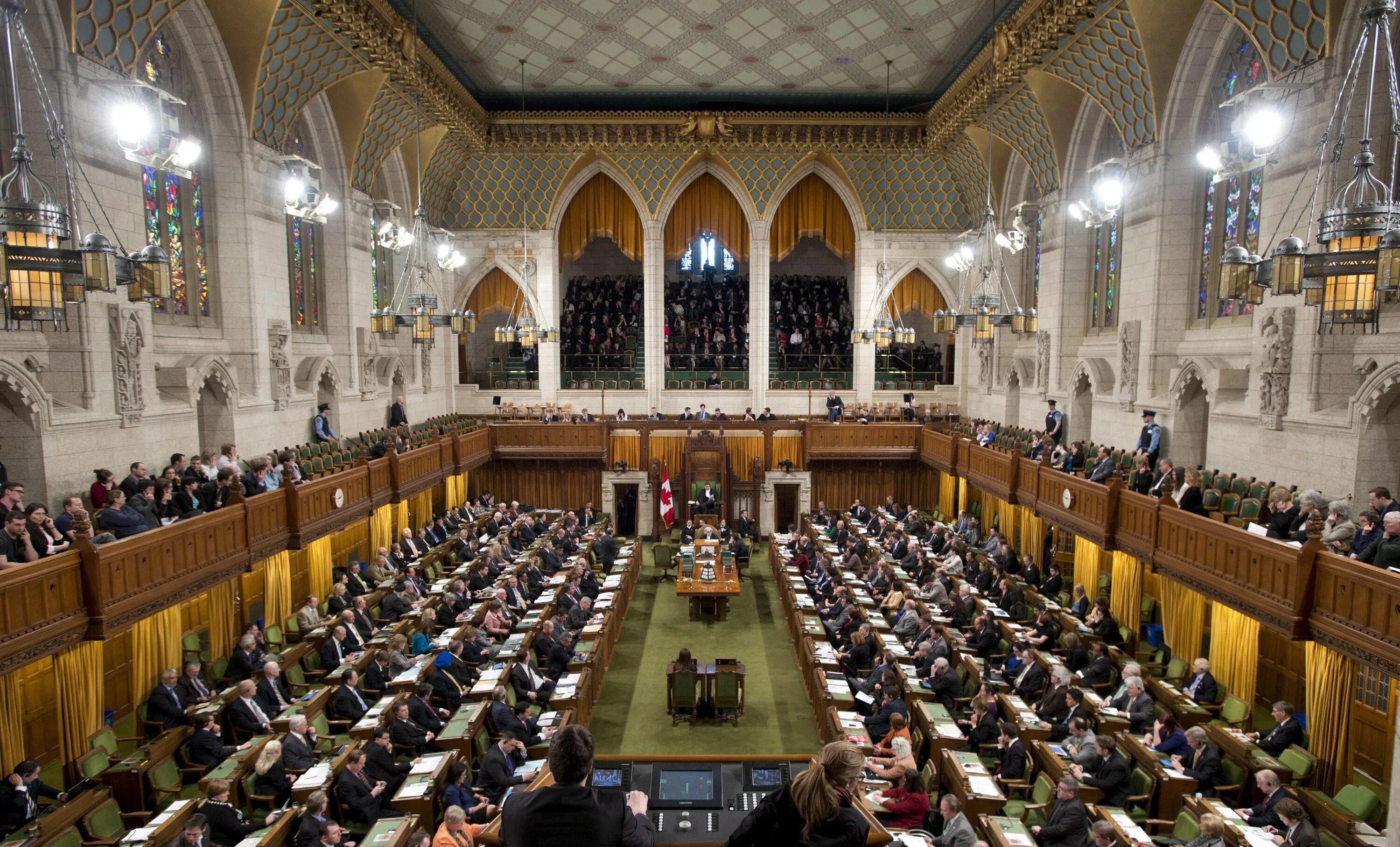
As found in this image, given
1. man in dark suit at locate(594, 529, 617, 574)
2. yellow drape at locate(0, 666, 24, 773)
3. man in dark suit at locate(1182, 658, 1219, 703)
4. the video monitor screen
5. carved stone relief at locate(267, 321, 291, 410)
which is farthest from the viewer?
man in dark suit at locate(594, 529, 617, 574)

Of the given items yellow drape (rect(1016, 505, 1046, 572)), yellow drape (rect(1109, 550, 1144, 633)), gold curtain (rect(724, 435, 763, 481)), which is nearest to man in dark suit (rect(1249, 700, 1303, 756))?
yellow drape (rect(1109, 550, 1144, 633))

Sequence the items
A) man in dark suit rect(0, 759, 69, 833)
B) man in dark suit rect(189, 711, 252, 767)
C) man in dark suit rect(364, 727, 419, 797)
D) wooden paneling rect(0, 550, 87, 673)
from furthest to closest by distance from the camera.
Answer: man in dark suit rect(189, 711, 252, 767) → man in dark suit rect(364, 727, 419, 797) → wooden paneling rect(0, 550, 87, 673) → man in dark suit rect(0, 759, 69, 833)

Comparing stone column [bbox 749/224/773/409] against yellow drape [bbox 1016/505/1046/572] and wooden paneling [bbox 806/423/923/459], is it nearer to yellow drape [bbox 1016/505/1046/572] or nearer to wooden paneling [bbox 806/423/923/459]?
wooden paneling [bbox 806/423/923/459]

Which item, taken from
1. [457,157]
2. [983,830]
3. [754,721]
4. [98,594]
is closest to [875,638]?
[754,721]

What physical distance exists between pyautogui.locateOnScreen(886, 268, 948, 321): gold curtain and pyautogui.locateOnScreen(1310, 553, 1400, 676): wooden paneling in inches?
719

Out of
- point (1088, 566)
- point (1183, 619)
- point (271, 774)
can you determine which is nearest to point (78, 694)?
point (271, 774)

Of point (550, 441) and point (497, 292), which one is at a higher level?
point (497, 292)

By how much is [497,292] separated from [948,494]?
1474 cm

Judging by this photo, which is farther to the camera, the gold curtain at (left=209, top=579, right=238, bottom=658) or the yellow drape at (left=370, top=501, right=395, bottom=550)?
the yellow drape at (left=370, top=501, right=395, bottom=550)

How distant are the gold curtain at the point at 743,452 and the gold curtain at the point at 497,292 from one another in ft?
27.4

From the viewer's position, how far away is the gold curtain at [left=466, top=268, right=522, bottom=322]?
25312mm

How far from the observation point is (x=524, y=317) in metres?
22.5

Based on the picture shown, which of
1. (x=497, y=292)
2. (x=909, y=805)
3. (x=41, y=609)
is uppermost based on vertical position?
(x=497, y=292)

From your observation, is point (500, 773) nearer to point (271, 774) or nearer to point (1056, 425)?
point (271, 774)
